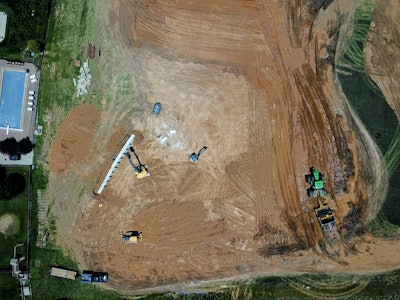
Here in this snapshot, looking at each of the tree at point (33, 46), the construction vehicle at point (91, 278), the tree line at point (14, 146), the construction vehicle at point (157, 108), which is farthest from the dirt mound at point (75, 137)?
the construction vehicle at point (91, 278)

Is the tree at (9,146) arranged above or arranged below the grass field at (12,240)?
above

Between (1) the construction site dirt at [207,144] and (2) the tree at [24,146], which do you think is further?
(1) the construction site dirt at [207,144]

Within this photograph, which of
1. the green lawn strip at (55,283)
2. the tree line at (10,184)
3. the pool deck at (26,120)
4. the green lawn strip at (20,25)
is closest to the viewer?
the tree line at (10,184)

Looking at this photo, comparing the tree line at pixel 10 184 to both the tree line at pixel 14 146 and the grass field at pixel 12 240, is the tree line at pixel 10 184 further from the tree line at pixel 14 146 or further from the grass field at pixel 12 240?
the tree line at pixel 14 146

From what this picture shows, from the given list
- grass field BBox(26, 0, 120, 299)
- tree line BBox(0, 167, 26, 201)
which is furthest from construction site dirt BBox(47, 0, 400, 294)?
tree line BBox(0, 167, 26, 201)

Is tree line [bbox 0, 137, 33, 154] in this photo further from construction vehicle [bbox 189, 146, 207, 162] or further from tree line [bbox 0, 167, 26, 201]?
construction vehicle [bbox 189, 146, 207, 162]

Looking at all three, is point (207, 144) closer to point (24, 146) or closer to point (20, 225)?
point (24, 146)

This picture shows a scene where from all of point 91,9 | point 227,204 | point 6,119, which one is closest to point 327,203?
point 227,204

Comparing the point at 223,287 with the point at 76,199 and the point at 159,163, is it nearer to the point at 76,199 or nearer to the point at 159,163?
the point at 159,163

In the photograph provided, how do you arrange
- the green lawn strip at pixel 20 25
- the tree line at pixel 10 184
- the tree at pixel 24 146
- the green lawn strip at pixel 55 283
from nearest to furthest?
the tree line at pixel 10 184, the tree at pixel 24 146, the green lawn strip at pixel 20 25, the green lawn strip at pixel 55 283
